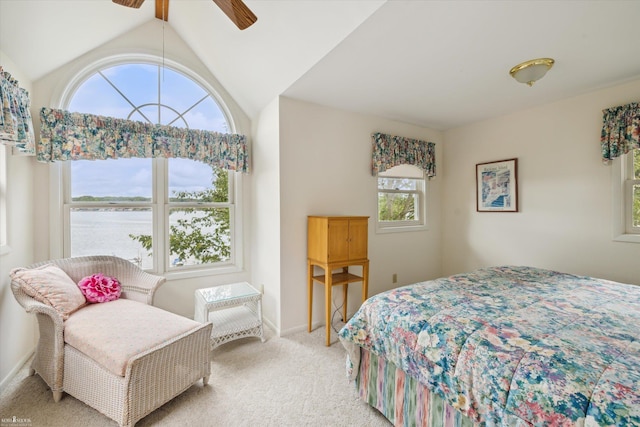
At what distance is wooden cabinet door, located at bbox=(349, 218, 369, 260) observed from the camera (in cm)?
275

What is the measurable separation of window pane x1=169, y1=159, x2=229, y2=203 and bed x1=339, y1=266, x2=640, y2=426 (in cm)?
232

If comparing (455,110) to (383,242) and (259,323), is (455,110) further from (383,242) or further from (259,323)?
(259,323)

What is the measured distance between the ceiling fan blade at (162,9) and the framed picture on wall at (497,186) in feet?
13.0

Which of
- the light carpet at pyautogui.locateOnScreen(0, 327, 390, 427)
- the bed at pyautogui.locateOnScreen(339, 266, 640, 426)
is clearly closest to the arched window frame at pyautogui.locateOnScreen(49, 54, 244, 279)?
the light carpet at pyautogui.locateOnScreen(0, 327, 390, 427)

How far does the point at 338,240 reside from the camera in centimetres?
267

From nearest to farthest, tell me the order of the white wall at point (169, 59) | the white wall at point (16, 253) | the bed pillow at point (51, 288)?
the bed pillow at point (51, 288), the white wall at point (16, 253), the white wall at point (169, 59)

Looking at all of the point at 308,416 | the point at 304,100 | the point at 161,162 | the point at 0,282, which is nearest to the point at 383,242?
the point at 304,100

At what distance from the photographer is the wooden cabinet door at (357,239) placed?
2.75 meters

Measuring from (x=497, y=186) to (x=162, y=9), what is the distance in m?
4.22

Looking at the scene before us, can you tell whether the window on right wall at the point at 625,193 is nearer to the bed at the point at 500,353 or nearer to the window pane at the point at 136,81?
the bed at the point at 500,353

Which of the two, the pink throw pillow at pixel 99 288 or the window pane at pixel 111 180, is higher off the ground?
the window pane at pixel 111 180

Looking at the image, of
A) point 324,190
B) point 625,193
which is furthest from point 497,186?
point 324,190

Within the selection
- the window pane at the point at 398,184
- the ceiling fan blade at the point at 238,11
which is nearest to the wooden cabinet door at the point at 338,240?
the window pane at the point at 398,184

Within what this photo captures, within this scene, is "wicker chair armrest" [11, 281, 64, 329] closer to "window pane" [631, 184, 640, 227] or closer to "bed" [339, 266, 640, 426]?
"bed" [339, 266, 640, 426]
